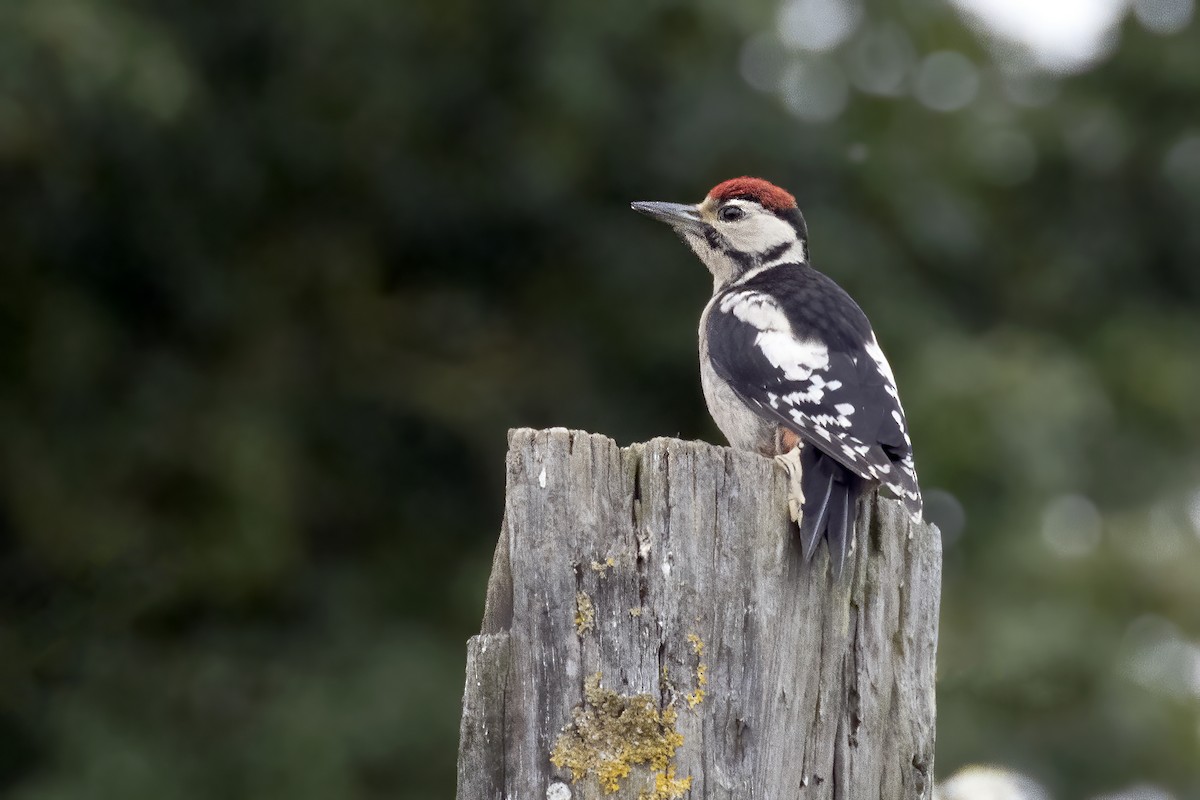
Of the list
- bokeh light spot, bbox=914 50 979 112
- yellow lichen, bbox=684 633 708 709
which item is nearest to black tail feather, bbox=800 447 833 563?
yellow lichen, bbox=684 633 708 709

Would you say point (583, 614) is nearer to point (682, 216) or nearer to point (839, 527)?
point (839, 527)

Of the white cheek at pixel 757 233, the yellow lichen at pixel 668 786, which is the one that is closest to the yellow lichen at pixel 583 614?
the yellow lichen at pixel 668 786

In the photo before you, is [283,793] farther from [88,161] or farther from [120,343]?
[88,161]

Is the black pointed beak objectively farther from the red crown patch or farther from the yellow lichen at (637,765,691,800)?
the yellow lichen at (637,765,691,800)

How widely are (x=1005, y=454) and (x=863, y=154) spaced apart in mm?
1822

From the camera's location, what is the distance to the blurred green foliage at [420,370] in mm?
7254

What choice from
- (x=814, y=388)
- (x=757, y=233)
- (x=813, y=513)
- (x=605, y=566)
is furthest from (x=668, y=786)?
(x=757, y=233)

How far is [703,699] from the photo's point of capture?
2.80 metres

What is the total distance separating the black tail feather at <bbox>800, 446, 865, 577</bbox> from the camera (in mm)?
2957

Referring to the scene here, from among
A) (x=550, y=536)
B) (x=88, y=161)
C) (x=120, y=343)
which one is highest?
(x=88, y=161)

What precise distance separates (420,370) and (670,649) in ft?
18.3

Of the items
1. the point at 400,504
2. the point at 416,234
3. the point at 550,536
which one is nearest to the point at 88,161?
the point at 416,234

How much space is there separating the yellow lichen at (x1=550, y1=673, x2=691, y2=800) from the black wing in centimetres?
96

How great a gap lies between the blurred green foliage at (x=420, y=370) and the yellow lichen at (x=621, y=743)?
13.7ft
